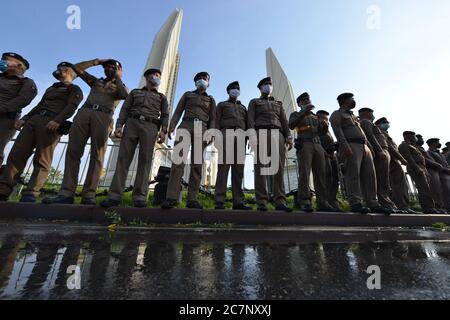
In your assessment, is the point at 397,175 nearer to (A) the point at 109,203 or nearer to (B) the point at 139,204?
(B) the point at 139,204

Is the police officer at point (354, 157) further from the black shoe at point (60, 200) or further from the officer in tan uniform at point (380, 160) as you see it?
the black shoe at point (60, 200)

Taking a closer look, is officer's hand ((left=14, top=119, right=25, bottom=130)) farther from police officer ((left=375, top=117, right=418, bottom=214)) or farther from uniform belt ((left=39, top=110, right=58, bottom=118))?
police officer ((left=375, top=117, right=418, bottom=214))

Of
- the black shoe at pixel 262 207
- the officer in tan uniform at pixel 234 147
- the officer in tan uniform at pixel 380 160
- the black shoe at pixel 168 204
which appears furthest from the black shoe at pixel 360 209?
the black shoe at pixel 168 204

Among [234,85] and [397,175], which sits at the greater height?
[234,85]

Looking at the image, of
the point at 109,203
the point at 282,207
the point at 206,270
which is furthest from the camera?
the point at 282,207

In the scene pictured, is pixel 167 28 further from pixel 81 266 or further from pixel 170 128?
pixel 81 266

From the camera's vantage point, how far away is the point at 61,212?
10.7 feet

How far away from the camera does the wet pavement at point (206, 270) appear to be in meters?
0.94

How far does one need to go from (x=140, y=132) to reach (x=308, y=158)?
113 inches

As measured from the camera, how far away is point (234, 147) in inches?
176

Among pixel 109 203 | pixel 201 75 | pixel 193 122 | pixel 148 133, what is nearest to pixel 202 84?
pixel 201 75

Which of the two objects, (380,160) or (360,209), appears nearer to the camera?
(360,209)

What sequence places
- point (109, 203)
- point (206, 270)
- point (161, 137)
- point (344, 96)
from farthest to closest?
point (344, 96) → point (161, 137) → point (109, 203) → point (206, 270)

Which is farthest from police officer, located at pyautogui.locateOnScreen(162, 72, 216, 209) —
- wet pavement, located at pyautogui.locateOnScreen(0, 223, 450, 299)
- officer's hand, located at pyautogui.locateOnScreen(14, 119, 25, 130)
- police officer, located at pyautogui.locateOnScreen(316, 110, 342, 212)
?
police officer, located at pyautogui.locateOnScreen(316, 110, 342, 212)
